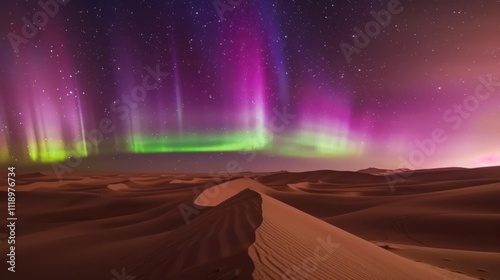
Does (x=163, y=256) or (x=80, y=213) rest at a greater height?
(x=163, y=256)

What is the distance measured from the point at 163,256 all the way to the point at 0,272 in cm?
317

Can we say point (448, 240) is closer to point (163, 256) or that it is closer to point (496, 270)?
point (496, 270)

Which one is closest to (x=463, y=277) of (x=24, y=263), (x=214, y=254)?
(x=214, y=254)

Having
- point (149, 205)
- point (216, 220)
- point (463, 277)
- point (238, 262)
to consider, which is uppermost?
point (238, 262)

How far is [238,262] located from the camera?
2.79m

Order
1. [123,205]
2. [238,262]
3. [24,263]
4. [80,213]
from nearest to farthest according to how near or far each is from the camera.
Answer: [238,262] → [24,263] → [80,213] → [123,205]

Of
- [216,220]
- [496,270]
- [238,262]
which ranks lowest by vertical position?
[496,270]

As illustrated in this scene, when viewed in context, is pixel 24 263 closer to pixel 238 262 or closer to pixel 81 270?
pixel 81 270

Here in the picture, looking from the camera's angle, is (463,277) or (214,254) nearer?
(214,254)

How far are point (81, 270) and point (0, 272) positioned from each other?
1438 millimetres

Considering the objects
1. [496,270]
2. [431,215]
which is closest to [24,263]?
[496,270]

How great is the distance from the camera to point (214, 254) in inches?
134

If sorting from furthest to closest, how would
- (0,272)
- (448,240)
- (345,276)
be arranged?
(448,240) → (0,272) → (345,276)

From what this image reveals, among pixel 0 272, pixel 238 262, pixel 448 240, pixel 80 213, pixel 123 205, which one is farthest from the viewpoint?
pixel 123 205
